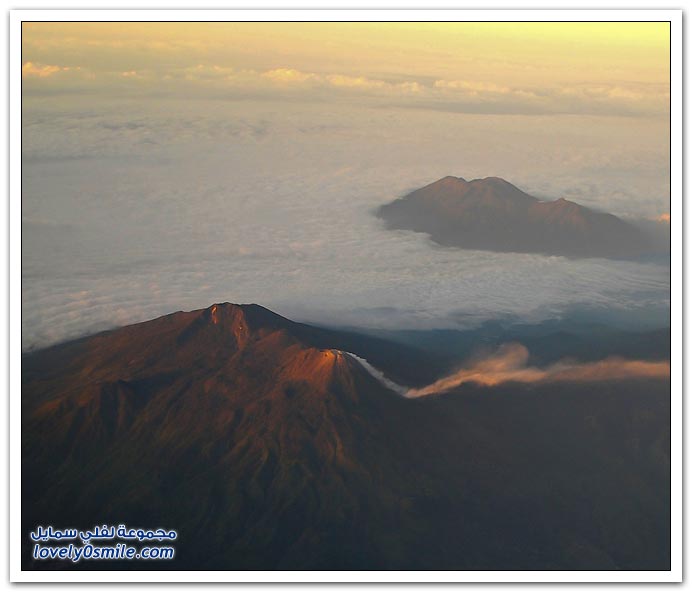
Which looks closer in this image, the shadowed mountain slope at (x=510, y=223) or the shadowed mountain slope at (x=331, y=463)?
the shadowed mountain slope at (x=331, y=463)

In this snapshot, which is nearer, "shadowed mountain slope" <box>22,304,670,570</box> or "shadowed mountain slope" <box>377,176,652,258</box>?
"shadowed mountain slope" <box>22,304,670,570</box>

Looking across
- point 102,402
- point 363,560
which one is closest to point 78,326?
point 102,402

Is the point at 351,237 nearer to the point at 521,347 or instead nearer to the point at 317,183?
the point at 317,183

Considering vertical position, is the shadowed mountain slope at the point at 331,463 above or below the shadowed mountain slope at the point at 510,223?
below

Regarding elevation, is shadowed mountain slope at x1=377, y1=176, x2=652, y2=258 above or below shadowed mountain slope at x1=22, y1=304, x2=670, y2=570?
above
